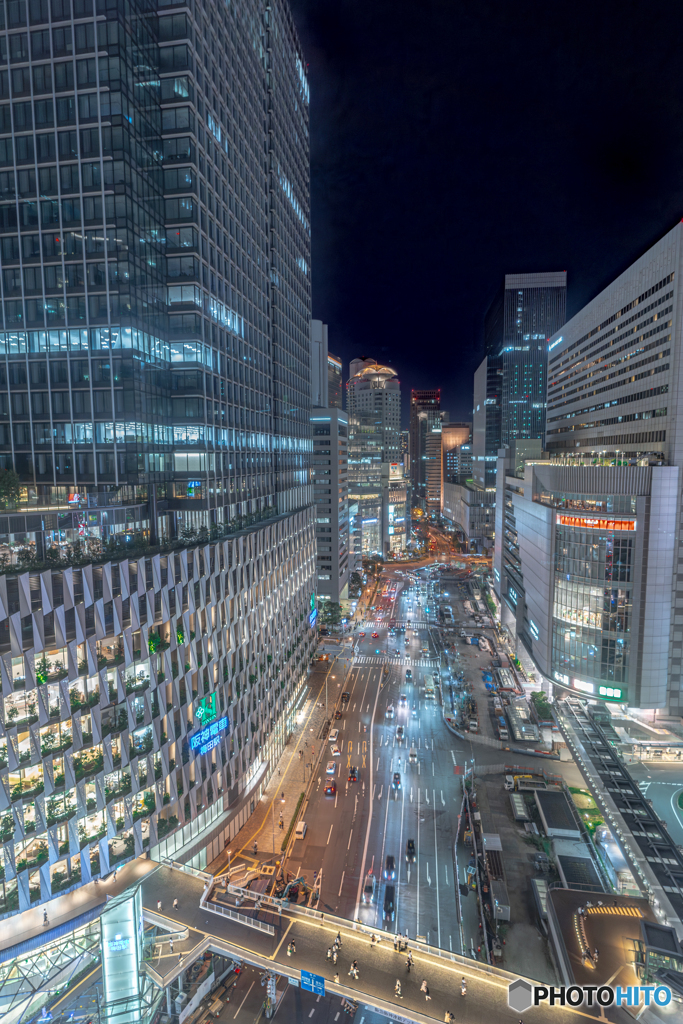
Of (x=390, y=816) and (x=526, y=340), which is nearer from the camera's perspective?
(x=390, y=816)

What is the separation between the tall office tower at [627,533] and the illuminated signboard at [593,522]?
4.7 inches

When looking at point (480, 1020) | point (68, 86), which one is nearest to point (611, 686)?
point (480, 1020)

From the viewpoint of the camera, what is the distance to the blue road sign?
91.4 feet

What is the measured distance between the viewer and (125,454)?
4122 cm

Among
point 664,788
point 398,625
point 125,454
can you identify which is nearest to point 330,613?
point 398,625

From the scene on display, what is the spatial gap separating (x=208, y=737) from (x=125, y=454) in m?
24.8

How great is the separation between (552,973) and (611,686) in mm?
34295

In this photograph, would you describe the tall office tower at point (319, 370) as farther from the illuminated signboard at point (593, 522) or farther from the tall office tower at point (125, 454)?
the illuminated signboard at point (593, 522)

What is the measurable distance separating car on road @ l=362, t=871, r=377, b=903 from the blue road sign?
11.4 m

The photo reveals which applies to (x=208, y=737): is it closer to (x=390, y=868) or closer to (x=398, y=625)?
(x=390, y=868)

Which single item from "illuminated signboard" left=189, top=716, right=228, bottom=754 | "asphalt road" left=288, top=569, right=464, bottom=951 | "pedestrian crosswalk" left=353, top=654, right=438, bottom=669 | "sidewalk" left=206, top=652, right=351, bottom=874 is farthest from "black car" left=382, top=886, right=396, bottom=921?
"pedestrian crosswalk" left=353, top=654, right=438, bottom=669

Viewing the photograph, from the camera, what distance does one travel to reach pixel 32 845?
27641 millimetres

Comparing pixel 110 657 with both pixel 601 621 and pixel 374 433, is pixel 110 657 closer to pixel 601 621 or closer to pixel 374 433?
pixel 601 621

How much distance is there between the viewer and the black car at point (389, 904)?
37156 mm
